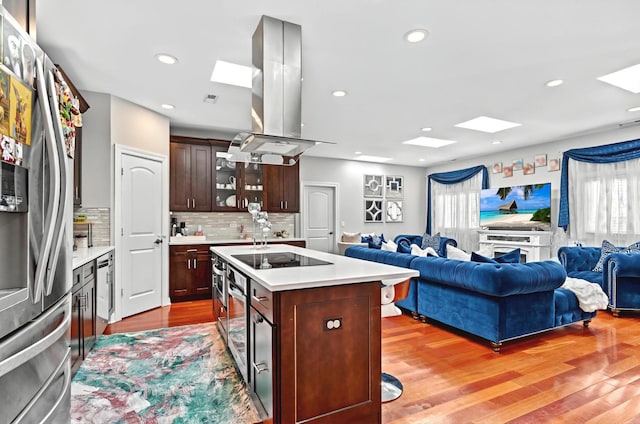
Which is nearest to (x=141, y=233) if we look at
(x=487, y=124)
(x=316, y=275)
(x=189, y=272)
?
(x=189, y=272)

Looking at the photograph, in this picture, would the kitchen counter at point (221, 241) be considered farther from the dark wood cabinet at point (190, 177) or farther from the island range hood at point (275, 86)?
the island range hood at point (275, 86)

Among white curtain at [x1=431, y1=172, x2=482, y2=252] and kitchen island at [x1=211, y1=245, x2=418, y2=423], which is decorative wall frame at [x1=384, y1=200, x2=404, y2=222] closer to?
white curtain at [x1=431, y1=172, x2=482, y2=252]

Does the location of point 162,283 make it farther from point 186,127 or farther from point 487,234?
point 487,234

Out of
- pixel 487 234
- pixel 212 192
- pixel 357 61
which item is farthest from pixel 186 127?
pixel 487 234

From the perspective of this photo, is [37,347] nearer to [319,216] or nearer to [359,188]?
[319,216]

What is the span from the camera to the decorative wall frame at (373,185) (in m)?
8.61

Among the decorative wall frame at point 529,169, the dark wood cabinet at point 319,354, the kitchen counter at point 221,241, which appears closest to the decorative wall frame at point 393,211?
the decorative wall frame at point 529,169

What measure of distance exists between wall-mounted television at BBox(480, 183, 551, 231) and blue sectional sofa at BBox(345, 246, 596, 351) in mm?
3217

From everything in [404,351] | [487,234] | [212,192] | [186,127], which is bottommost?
[404,351]

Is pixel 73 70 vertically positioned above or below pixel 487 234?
above

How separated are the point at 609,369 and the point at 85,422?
3.70 m

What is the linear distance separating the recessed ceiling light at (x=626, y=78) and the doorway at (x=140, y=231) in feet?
17.4

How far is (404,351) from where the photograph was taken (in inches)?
122

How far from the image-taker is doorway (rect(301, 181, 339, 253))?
7.74m
